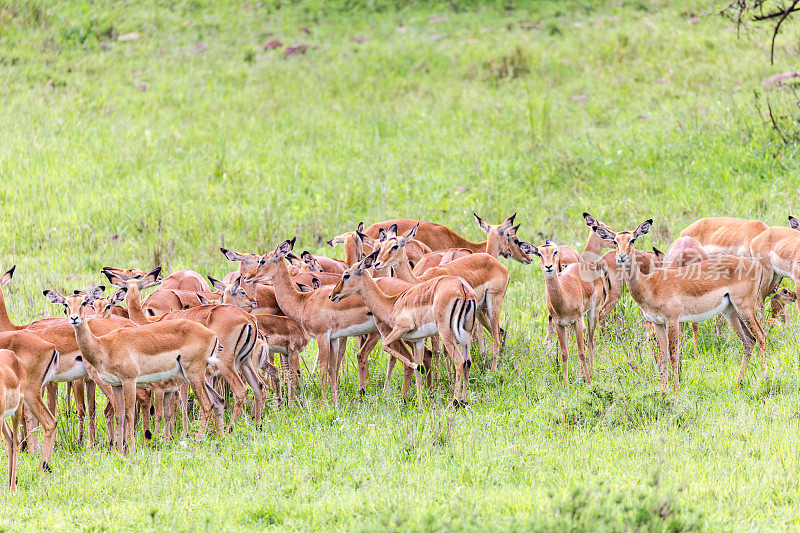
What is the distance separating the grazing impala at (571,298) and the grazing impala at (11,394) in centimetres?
424

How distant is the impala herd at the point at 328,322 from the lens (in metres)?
7.07

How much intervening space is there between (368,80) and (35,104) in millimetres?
6925

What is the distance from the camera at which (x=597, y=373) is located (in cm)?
815

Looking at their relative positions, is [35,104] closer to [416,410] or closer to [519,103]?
[519,103]

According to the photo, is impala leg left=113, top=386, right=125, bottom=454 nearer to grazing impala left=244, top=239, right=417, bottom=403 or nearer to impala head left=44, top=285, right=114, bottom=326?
impala head left=44, top=285, right=114, bottom=326

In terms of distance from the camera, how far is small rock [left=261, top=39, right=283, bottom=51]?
2150 centimetres

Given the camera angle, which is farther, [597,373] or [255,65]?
[255,65]

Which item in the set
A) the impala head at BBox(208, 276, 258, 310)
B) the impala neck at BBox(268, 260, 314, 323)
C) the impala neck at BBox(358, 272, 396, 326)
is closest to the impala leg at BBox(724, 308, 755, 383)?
the impala neck at BBox(358, 272, 396, 326)

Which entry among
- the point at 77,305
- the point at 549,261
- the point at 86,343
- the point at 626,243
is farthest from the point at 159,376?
the point at 626,243

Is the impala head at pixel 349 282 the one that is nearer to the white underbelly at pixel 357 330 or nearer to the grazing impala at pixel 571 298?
the white underbelly at pixel 357 330

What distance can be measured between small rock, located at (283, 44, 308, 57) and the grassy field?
14 centimetres

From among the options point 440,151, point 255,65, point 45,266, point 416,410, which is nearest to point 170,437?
point 416,410

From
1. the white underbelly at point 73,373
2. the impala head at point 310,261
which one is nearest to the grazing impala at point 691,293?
the impala head at point 310,261

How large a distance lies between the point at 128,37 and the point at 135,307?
15.4 m
